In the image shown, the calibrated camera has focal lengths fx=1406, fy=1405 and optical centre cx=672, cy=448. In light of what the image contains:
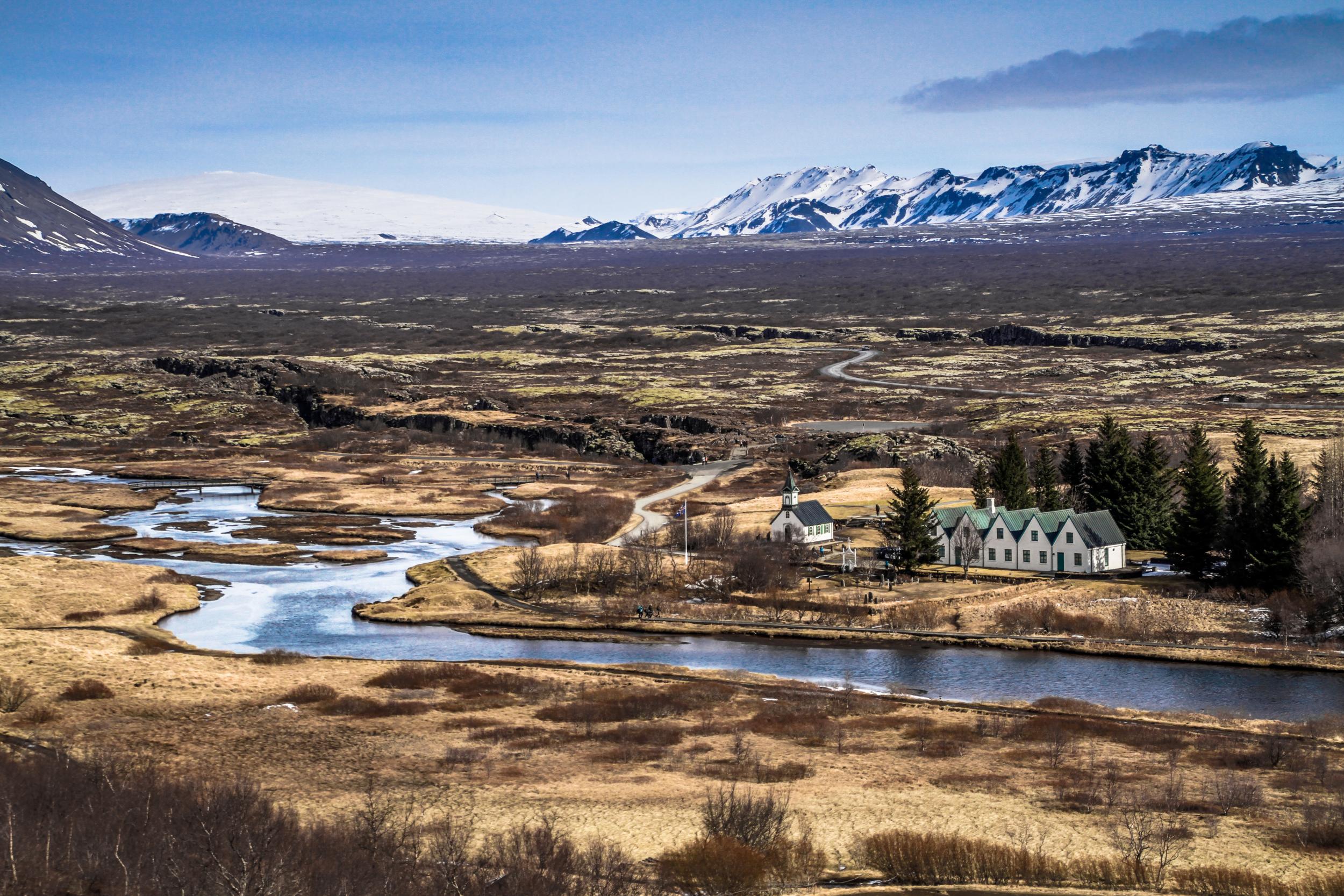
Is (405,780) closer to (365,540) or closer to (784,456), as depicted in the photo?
(365,540)

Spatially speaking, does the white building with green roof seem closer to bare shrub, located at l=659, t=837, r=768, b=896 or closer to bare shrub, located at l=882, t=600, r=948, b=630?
bare shrub, located at l=882, t=600, r=948, b=630

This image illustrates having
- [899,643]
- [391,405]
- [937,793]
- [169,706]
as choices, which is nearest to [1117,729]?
[937,793]

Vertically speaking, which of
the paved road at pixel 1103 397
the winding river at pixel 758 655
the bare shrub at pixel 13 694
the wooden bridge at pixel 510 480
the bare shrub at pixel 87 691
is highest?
the bare shrub at pixel 13 694

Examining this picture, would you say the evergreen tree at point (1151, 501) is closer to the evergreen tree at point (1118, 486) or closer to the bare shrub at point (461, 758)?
the evergreen tree at point (1118, 486)

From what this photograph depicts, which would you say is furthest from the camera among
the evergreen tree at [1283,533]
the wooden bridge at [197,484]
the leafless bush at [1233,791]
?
the wooden bridge at [197,484]

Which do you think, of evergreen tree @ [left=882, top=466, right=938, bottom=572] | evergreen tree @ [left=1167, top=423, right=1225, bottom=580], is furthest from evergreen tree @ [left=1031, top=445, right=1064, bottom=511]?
evergreen tree @ [left=1167, top=423, right=1225, bottom=580]

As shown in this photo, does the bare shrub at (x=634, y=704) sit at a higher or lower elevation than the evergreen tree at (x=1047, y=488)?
lower

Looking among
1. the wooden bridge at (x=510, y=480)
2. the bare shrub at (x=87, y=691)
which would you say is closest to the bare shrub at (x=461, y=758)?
the bare shrub at (x=87, y=691)
